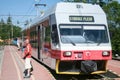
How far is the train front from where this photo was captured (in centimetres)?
1525

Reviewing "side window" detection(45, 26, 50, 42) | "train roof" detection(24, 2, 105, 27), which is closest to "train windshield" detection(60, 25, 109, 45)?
"train roof" detection(24, 2, 105, 27)

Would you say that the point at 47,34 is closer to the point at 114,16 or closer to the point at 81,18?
the point at 81,18

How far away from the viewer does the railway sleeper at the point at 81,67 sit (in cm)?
1518

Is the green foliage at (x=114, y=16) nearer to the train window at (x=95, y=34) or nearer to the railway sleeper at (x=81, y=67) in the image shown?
the train window at (x=95, y=34)

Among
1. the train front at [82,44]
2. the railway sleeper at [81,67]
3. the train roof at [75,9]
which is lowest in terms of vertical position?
the railway sleeper at [81,67]

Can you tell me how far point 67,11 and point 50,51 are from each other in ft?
7.18

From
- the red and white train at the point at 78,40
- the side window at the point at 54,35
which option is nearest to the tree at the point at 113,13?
the red and white train at the point at 78,40

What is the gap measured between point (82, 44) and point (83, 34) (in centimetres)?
59

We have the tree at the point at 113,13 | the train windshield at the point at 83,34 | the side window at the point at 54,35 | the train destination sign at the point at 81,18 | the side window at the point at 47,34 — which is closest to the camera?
the train windshield at the point at 83,34

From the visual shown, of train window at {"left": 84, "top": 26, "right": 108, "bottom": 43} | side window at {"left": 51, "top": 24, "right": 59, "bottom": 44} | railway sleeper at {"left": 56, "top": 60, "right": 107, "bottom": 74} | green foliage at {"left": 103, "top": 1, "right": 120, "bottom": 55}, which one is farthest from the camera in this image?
green foliage at {"left": 103, "top": 1, "right": 120, "bottom": 55}

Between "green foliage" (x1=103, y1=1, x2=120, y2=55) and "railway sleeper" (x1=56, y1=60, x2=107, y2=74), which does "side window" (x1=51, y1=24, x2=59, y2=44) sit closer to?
"railway sleeper" (x1=56, y1=60, x2=107, y2=74)

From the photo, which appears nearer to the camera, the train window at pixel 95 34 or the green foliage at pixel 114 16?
the train window at pixel 95 34

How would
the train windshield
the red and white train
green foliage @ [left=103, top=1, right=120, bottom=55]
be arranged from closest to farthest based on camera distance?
the red and white train < the train windshield < green foliage @ [left=103, top=1, right=120, bottom=55]

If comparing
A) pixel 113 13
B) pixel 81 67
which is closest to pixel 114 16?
pixel 113 13
